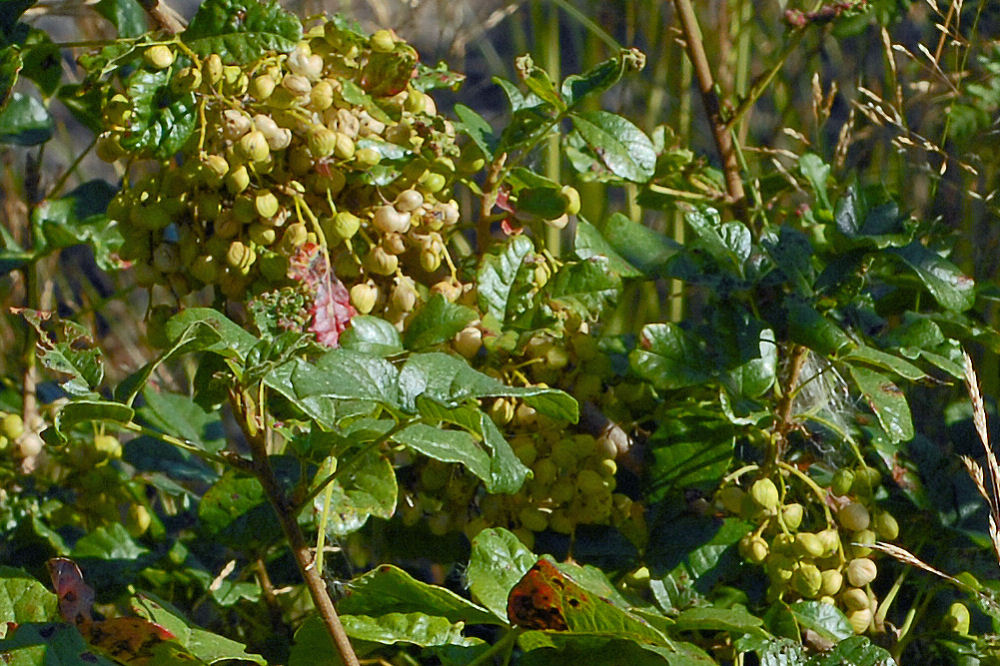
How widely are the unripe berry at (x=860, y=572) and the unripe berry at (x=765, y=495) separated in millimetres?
66

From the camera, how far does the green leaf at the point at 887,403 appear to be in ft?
2.32

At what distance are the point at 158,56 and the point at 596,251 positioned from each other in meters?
0.34

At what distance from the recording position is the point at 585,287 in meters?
0.79

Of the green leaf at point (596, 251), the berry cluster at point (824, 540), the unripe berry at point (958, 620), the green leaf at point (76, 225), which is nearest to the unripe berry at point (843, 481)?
the berry cluster at point (824, 540)

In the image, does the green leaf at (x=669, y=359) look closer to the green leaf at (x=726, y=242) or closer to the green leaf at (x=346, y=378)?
the green leaf at (x=726, y=242)

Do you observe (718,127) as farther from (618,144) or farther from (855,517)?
(855,517)

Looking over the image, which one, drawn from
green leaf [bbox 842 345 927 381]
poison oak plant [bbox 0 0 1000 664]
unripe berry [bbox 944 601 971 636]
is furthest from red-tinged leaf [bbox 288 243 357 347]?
unripe berry [bbox 944 601 971 636]

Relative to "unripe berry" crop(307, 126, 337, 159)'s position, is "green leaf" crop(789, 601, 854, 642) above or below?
below

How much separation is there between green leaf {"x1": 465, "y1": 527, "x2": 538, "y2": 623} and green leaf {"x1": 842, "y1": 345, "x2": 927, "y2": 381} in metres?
0.25

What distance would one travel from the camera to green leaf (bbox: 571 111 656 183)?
0.80 m

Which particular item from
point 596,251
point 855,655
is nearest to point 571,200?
point 596,251

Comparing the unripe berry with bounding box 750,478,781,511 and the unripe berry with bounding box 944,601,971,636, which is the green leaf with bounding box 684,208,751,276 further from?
the unripe berry with bounding box 944,601,971,636

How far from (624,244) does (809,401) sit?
0.19 m

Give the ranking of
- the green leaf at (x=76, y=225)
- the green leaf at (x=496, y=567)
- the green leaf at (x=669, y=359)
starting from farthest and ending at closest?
1. the green leaf at (x=76, y=225)
2. the green leaf at (x=669, y=359)
3. the green leaf at (x=496, y=567)
